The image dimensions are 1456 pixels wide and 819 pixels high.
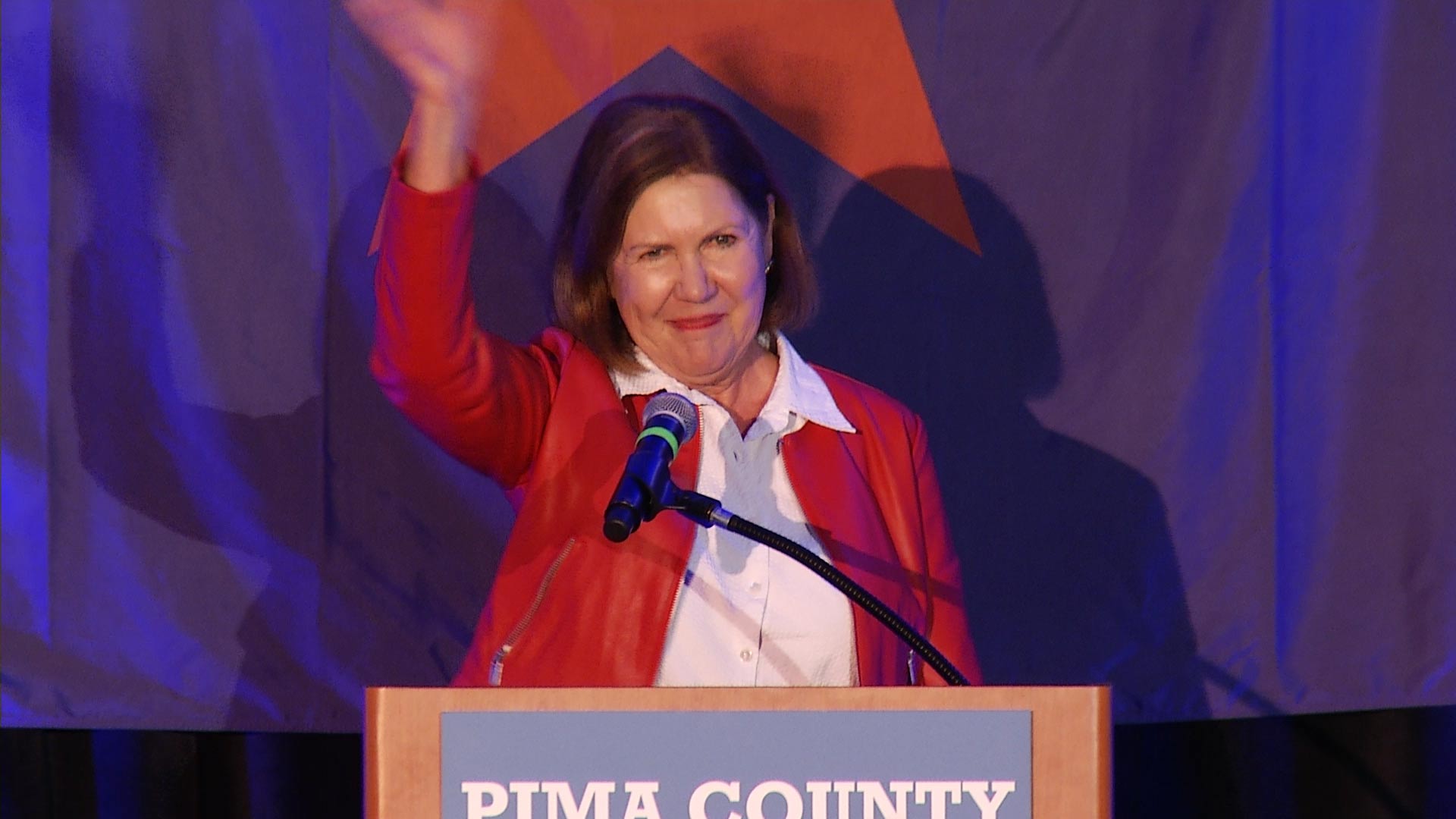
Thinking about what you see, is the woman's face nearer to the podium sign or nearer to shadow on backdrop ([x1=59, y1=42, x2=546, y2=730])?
shadow on backdrop ([x1=59, y1=42, x2=546, y2=730])

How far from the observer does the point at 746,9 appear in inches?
93.7

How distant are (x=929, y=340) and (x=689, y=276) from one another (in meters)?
0.52

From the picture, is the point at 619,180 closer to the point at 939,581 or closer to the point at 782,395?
the point at 782,395

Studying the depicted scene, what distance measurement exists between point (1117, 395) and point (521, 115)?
3.27ft

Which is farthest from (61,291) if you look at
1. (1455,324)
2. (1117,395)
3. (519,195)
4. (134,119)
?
(1455,324)

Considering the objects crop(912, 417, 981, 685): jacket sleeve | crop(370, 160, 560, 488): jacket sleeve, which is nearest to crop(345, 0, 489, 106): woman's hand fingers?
crop(370, 160, 560, 488): jacket sleeve

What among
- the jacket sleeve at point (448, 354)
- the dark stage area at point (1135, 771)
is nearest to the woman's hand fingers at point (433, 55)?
the jacket sleeve at point (448, 354)

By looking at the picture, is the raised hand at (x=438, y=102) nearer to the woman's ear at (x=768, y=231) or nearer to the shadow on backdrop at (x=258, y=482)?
the woman's ear at (x=768, y=231)

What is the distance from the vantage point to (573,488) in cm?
194

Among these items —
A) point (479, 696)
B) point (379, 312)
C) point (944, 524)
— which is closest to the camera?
point (479, 696)

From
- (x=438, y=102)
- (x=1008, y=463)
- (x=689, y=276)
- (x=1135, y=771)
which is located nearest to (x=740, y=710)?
(x=438, y=102)

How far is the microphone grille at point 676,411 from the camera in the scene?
1374 mm

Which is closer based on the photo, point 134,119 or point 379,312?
point 379,312

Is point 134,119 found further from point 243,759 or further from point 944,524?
point 944,524
